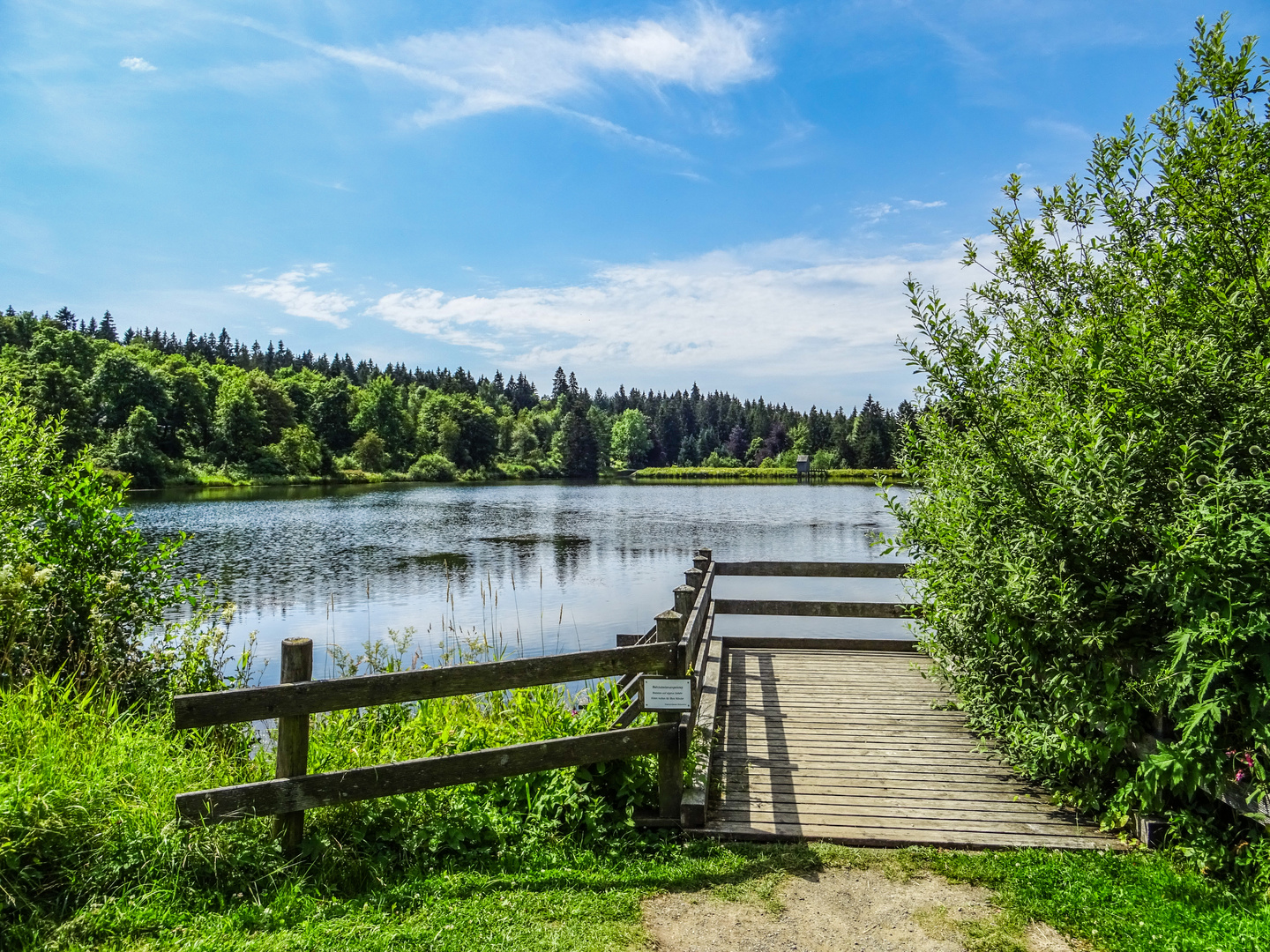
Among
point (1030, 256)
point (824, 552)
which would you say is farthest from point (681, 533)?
point (1030, 256)

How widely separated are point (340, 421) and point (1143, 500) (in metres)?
103

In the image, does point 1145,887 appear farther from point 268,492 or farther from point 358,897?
point 268,492

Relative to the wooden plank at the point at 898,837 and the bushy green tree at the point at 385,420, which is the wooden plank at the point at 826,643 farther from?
the bushy green tree at the point at 385,420

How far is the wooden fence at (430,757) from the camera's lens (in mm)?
4211

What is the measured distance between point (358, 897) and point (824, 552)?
24.8 meters

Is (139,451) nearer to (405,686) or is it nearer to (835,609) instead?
(835,609)

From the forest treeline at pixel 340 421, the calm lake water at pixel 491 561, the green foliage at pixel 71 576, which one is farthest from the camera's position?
the forest treeline at pixel 340 421

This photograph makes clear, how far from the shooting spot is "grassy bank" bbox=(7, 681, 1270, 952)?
366 centimetres

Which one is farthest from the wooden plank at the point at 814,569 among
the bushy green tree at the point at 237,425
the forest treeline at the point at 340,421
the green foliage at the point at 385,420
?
the green foliage at the point at 385,420

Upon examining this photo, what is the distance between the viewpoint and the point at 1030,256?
600 cm

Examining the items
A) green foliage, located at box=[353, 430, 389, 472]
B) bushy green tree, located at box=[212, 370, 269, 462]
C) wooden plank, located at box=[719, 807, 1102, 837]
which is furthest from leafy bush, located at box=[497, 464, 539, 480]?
wooden plank, located at box=[719, 807, 1102, 837]

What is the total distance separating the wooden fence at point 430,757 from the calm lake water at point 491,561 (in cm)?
315

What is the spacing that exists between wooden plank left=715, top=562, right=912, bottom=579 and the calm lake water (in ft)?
1.22

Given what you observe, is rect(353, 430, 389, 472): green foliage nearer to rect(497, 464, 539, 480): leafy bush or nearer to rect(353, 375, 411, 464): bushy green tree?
rect(353, 375, 411, 464): bushy green tree
